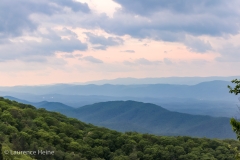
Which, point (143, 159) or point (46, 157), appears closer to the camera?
point (46, 157)

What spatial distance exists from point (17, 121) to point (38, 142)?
990 centimetres

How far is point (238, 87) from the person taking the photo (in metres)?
14.0

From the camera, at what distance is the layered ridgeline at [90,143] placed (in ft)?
135

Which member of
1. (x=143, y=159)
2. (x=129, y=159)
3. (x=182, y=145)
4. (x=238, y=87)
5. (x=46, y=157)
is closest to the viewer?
(x=238, y=87)

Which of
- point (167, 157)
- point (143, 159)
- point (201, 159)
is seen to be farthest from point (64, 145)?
point (201, 159)

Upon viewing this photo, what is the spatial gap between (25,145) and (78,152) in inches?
410

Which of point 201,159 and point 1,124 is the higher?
point 1,124

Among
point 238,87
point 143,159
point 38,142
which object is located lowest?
point 143,159

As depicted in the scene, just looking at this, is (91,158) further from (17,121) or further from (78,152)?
(17,121)

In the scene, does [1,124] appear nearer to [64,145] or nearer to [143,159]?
[64,145]

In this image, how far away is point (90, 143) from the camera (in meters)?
51.2

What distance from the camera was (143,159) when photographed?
4884 cm

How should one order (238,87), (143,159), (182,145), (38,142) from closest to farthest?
(238,87) < (38,142) < (143,159) < (182,145)

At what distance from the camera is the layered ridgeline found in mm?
41062
